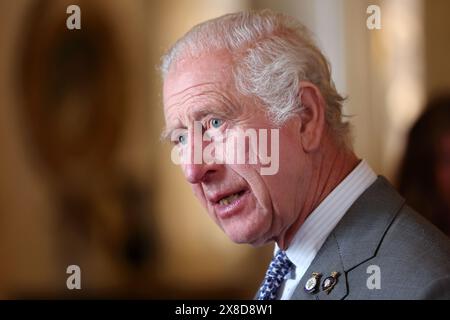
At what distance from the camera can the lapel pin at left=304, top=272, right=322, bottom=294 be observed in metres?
1.08

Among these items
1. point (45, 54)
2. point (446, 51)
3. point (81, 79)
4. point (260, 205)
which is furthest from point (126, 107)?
point (446, 51)

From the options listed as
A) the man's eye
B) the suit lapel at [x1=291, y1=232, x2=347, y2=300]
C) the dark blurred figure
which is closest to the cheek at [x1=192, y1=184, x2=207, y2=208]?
the man's eye

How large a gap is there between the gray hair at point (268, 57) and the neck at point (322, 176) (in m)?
0.05

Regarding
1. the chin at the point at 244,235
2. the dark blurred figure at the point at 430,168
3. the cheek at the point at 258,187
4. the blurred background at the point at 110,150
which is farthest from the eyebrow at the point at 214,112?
the dark blurred figure at the point at 430,168

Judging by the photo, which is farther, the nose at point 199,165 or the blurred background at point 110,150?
the blurred background at point 110,150

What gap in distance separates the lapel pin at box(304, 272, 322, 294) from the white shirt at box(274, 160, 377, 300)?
55mm

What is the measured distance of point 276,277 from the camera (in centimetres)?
121

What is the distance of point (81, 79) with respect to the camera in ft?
4.75

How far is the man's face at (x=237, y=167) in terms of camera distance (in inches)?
43.9

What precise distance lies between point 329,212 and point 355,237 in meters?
0.08

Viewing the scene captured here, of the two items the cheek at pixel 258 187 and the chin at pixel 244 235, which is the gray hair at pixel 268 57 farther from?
the chin at pixel 244 235

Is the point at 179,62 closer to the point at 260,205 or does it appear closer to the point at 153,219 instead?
the point at 260,205

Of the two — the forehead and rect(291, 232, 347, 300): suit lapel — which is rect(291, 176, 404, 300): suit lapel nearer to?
rect(291, 232, 347, 300): suit lapel
